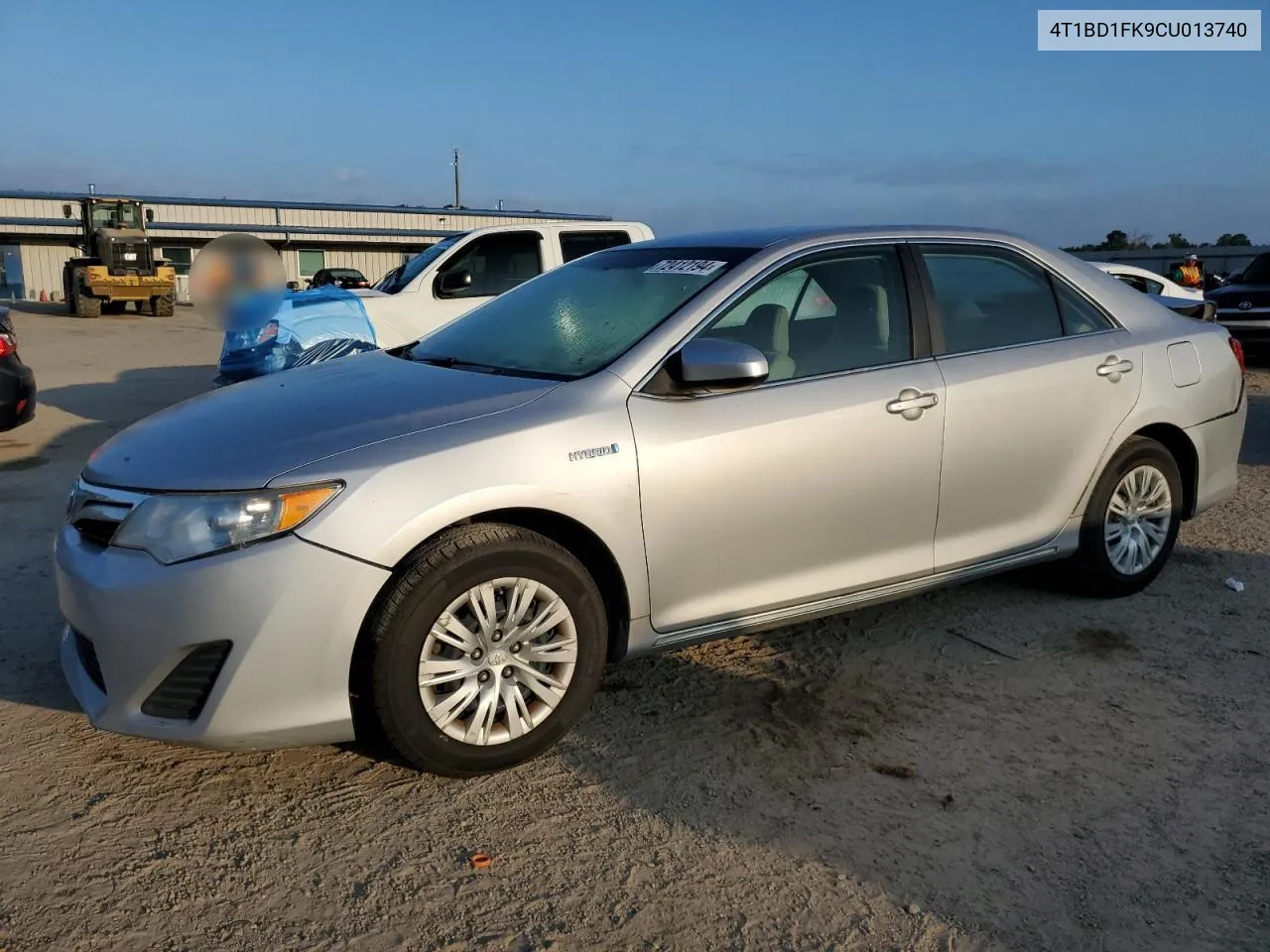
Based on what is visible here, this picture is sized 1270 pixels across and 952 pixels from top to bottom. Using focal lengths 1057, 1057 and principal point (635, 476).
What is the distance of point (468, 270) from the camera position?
953 cm

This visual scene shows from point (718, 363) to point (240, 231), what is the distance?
44116mm

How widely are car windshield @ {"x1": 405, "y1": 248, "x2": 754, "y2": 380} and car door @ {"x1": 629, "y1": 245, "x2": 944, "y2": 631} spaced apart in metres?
0.24

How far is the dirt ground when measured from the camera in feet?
8.13

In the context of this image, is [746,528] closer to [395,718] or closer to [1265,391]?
[395,718]

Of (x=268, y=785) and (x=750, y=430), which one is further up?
(x=750, y=430)

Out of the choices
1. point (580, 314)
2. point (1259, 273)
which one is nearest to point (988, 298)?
point (580, 314)

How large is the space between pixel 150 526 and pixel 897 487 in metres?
2.41

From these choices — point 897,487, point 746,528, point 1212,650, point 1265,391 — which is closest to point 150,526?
point 746,528

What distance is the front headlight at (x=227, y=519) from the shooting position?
2783mm

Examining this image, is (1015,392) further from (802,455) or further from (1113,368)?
(802,455)

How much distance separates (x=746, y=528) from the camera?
3.42 meters

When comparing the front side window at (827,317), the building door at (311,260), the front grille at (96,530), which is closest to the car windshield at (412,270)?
the front side window at (827,317)

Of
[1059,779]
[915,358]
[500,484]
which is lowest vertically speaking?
[1059,779]

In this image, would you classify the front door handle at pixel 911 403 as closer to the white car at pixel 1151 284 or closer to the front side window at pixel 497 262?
the front side window at pixel 497 262
